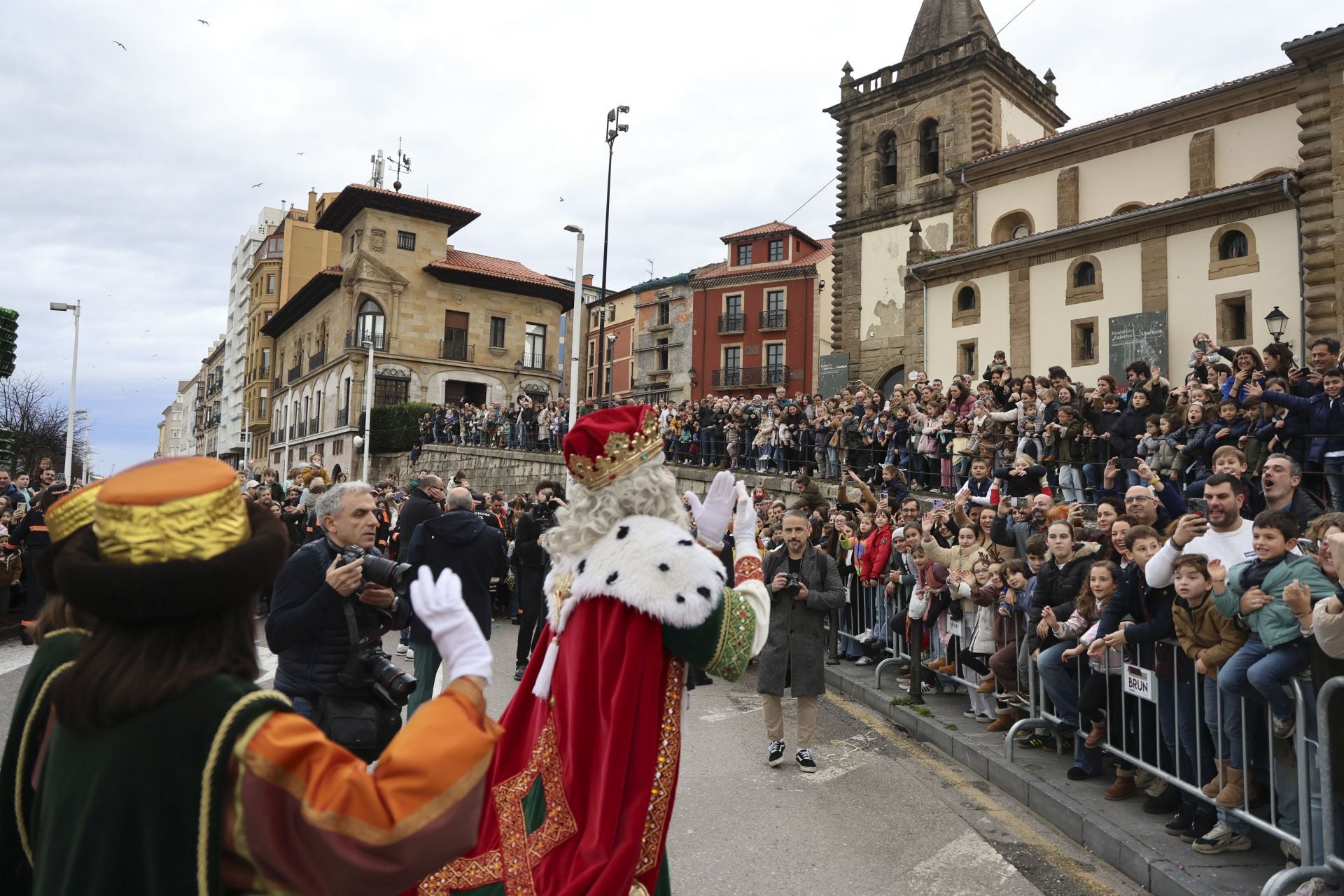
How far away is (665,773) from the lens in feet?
10.7

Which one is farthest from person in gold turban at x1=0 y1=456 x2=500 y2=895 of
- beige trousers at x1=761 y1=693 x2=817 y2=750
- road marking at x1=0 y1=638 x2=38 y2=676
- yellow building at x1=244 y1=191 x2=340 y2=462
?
yellow building at x1=244 y1=191 x2=340 y2=462

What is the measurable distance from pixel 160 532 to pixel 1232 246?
26.6 meters

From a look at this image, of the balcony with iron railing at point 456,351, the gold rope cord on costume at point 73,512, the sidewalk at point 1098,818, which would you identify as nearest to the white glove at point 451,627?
the gold rope cord on costume at point 73,512

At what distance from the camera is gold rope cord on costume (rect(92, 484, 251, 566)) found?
63.2 inches

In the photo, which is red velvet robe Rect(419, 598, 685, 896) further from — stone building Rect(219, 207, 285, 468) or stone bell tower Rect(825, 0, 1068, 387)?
stone building Rect(219, 207, 285, 468)

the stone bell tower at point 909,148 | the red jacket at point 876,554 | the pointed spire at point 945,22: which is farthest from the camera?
the pointed spire at point 945,22

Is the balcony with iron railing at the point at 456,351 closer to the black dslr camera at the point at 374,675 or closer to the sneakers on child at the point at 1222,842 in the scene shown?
the black dslr camera at the point at 374,675

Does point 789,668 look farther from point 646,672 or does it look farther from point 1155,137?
point 1155,137

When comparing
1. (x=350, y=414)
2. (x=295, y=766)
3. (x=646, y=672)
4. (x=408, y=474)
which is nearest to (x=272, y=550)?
(x=295, y=766)

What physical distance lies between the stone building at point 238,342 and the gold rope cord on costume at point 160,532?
74377 millimetres

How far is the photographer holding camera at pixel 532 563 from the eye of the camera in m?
9.63

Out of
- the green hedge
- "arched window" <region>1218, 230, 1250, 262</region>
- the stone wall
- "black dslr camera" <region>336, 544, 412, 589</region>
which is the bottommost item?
"black dslr camera" <region>336, 544, 412, 589</region>

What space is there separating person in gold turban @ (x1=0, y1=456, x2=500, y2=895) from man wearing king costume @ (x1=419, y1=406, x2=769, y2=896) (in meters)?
1.51

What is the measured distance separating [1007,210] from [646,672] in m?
30.3
